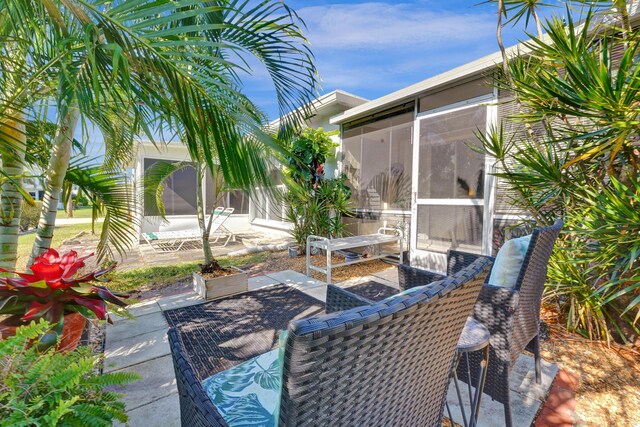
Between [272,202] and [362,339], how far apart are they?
3.77 ft

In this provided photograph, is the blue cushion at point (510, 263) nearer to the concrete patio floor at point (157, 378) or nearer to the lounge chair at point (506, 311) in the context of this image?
the lounge chair at point (506, 311)

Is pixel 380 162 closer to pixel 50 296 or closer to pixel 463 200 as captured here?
pixel 463 200

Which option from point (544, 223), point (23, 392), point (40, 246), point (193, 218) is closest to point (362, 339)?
point (23, 392)

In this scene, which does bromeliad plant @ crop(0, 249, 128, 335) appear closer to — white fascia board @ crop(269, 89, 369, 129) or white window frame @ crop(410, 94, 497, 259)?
white window frame @ crop(410, 94, 497, 259)

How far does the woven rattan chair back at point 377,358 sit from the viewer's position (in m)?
0.60

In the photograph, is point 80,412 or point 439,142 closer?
point 80,412

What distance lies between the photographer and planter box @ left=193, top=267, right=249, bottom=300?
3.61 meters

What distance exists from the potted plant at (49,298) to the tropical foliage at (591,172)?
10.5ft

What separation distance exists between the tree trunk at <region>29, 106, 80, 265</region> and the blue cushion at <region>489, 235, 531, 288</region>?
311 centimetres

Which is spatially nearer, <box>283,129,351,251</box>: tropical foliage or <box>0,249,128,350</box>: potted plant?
<box>0,249,128,350</box>: potted plant

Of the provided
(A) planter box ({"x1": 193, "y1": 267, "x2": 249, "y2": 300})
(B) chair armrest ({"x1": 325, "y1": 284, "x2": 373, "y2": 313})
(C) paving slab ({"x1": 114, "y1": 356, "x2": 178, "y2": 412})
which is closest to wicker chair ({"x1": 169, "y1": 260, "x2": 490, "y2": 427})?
(B) chair armrest ({"x1": 325, "y1": 284, "x2": 373, "y2": 313})

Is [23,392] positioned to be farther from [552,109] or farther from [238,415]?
[552,109]

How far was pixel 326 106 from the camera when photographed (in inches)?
252

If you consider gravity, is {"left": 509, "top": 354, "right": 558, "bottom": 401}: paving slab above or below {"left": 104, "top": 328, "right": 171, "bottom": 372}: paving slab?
above
